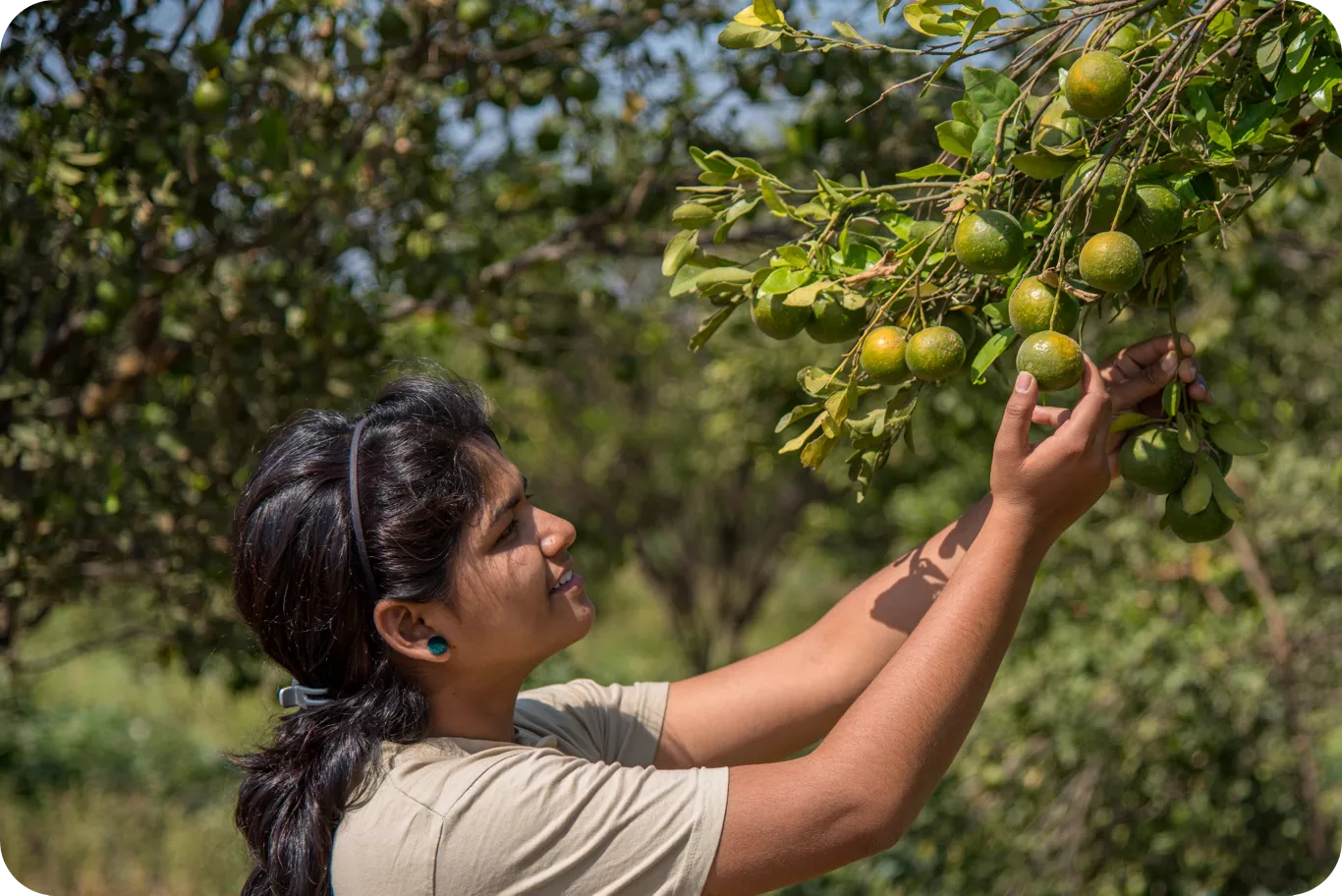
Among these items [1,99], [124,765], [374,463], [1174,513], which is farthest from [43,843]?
[1174,513]

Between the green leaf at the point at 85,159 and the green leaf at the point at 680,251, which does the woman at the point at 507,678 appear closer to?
the green leaf at the point at 680,251

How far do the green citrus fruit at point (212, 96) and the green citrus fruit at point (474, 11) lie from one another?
0.62m

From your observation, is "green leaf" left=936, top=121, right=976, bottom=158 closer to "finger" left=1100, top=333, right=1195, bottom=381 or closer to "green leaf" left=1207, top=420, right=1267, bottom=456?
"finger" left=1100, top=333, right=1195, bottom=381

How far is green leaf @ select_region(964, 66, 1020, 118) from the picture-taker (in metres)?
1.29

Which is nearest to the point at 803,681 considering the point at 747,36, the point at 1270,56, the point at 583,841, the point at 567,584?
the point at 567,584

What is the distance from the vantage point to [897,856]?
→ 4.36m

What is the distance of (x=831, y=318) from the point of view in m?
1.43

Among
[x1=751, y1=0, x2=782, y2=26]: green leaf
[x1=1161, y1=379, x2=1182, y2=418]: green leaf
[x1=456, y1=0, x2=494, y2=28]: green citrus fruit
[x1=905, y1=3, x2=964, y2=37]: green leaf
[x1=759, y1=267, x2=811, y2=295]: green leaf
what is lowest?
[x1=1161, y1=379, x2=1182, y2=418]: green leaf

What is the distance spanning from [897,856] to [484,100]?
2.86 m

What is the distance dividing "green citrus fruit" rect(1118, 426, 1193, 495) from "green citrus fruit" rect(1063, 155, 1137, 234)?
0.79 ft

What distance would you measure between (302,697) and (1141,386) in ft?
3.46

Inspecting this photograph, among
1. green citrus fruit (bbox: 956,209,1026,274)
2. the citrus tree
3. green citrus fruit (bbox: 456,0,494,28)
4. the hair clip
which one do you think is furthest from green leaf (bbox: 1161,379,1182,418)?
green citrus fruit (bbox: 456,0,494,28)

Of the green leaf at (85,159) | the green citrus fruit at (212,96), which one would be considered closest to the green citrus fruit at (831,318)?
the green citrus fruit at (212,96)

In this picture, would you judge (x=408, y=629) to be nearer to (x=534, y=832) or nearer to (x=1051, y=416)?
(x=534, y=832)
